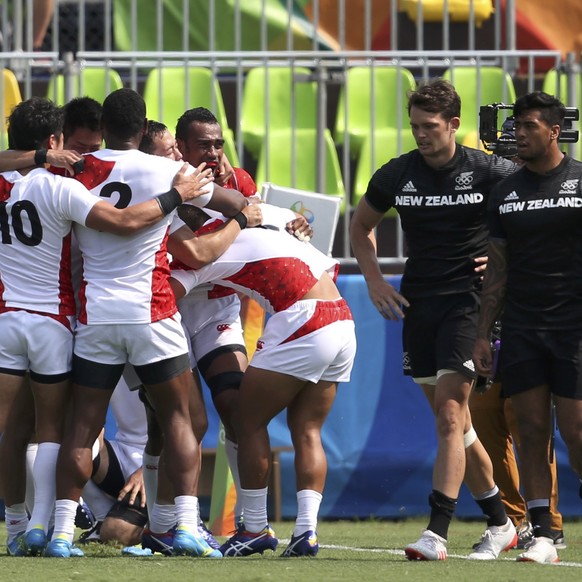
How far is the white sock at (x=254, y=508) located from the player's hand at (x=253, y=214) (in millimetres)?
1175

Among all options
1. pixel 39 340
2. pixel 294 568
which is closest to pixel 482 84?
pixel 39 340

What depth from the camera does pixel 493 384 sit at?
23.0 ft

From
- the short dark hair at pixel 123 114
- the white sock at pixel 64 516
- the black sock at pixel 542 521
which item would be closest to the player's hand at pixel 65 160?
the short dark hair at pixel 123 114

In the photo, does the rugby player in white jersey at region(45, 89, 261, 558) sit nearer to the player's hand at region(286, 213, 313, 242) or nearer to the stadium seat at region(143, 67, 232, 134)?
the player's hand at region(286, 213, 313, 242)

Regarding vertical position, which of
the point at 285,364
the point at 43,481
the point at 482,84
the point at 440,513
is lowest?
the point at 440,513

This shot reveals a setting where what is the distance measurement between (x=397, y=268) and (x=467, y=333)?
3.28 meters

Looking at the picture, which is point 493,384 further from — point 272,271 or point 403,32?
point 403,32

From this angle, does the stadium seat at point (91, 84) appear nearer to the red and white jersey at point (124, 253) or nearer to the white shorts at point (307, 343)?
the red and white jersey at point (124, 253)

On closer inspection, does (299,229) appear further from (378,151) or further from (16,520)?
(378,151)

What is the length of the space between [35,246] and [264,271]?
99 centimetres

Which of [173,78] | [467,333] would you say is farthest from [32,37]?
[467,333]

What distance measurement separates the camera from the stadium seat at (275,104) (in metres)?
9.71

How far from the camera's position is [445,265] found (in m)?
5.99

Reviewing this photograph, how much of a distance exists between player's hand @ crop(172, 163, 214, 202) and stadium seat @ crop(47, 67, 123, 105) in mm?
3721
